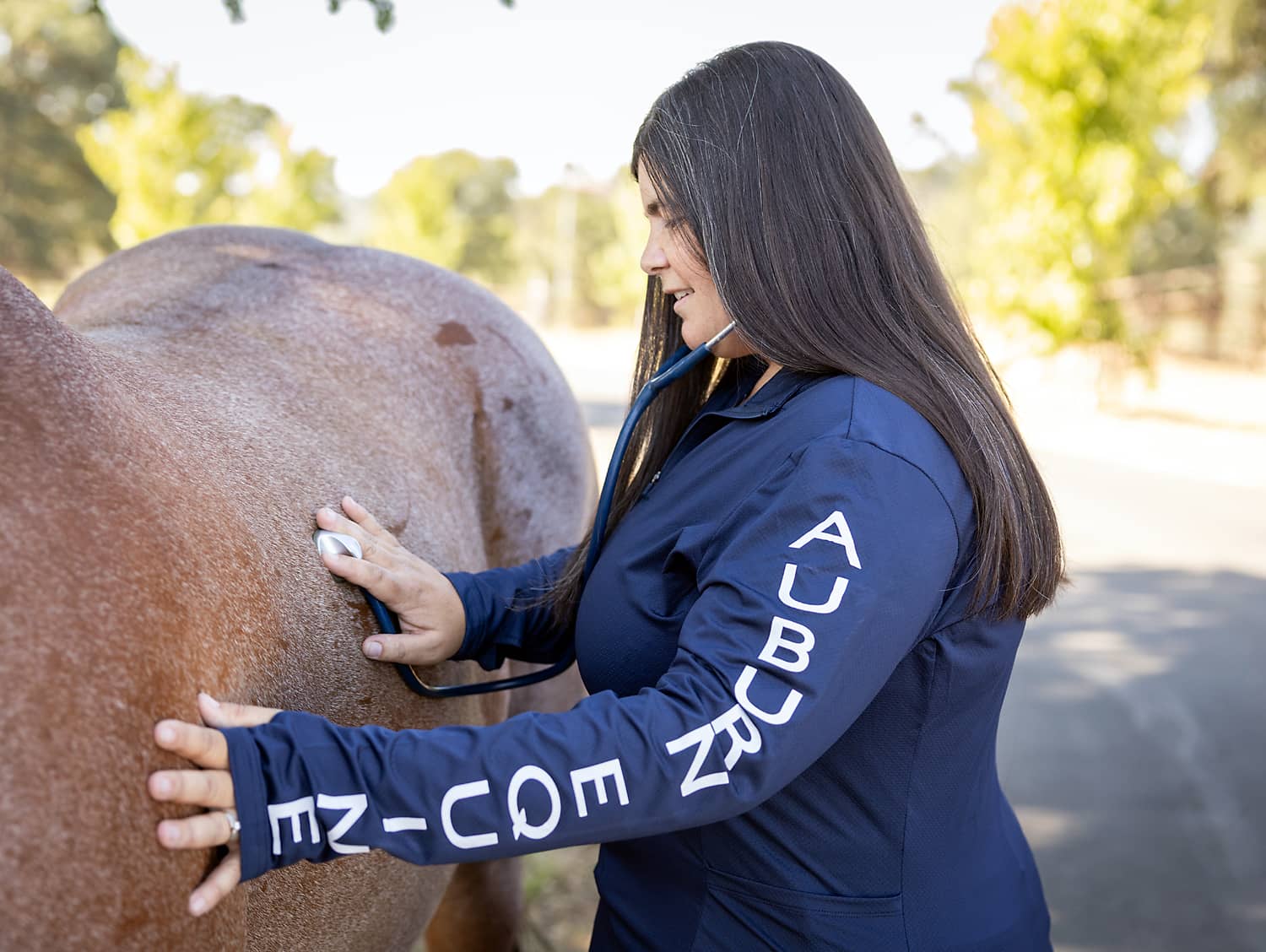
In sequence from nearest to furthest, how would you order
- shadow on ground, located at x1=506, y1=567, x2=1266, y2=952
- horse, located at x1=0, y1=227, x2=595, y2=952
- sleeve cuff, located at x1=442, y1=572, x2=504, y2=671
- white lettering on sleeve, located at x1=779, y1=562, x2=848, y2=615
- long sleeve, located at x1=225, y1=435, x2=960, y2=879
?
horse, located at x1=0, y1=227, x2=595, y2=952
long sleeve, located at x1=225, y1=435, x2=960, y2=879
white lettering on sleeve, located at x1=779, y1=562, x2=848, y2=615
sleeve cuff, located at x1=442, y1=572, x2=504, y2=671
shadow on ground, located at x1=506, y1=567, x2=1266, y2=952

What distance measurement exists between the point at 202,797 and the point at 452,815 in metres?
0.24

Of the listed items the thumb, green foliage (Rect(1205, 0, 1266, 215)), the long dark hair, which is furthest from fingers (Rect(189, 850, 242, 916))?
green foliage (Rect(1205, 0, 1266, 215))

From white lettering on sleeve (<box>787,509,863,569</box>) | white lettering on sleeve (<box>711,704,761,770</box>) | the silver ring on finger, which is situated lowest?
the silver ring on finger

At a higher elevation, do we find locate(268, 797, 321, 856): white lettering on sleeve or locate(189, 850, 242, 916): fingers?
locate(268, 797, 321, 856): white lettering on sleeve

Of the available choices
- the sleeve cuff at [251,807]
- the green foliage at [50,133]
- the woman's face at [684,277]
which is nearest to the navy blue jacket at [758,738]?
the sleeve cuff at [251,807]

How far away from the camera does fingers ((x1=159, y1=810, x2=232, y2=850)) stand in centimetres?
98

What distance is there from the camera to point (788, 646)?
3.72 ft

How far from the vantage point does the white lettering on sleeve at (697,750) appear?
1109mm

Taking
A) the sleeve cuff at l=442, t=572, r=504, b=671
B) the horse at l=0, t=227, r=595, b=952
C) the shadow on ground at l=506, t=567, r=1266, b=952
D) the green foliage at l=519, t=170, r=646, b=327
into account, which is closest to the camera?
the horse at l=0, t=227, r=595, b=952

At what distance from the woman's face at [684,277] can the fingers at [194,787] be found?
2.90 feet

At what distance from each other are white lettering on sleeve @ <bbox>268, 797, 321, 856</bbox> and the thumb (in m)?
0.10

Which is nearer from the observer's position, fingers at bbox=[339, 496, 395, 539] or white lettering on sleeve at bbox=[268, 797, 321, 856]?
white lettering on sleeve at bbox=[268, 797, 321, 856]

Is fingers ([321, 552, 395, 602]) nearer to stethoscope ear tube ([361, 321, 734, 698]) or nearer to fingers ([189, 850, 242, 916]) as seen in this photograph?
stethoscope ear tube ([361, 321, 734, 698])

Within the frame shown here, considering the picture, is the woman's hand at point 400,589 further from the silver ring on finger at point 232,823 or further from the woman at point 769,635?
the silver ring on finger at point 232,823
